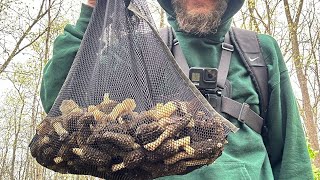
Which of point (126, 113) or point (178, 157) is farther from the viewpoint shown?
point (126, 113)

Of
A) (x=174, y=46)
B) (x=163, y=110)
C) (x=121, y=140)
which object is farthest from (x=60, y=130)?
(x=174, y=46)

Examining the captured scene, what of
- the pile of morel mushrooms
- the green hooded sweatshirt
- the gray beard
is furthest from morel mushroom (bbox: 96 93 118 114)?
the gray beard

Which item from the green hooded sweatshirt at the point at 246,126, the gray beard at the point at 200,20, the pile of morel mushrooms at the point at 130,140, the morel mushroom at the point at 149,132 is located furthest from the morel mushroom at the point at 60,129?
Answer: the gray beard at the point at 200,20

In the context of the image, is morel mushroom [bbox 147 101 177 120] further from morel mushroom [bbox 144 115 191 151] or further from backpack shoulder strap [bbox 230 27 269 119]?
backpack shoulder strap [bbox 230 27 269 119]

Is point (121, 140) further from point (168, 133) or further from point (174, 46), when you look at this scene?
point (174, 46)

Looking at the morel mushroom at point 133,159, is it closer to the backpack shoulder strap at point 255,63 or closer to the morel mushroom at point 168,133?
the morel mushroom at point 168,133

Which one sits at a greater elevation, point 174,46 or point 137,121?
point 174,46

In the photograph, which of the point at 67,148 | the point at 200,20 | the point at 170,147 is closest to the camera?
the point at 170,147
